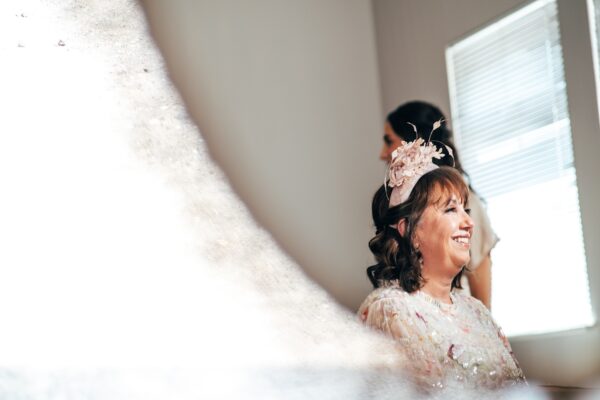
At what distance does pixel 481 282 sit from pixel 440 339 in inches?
13.3

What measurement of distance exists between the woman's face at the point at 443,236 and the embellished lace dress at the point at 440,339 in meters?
0.04

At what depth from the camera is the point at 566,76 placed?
1.87 metres

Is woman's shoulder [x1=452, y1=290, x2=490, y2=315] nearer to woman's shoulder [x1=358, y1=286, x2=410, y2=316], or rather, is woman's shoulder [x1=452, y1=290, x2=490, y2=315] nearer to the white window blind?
woman's shoulder [x1=358, y1=286, x2=410, y2=316]

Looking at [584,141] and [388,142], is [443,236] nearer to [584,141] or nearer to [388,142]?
[388,142]

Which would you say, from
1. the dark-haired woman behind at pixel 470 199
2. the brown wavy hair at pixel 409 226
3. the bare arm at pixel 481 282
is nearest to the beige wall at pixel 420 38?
the dark-haired woman behind at pixel 470 199

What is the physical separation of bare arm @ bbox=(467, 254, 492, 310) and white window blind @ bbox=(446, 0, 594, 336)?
1.38 ft

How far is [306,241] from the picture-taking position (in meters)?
1.51

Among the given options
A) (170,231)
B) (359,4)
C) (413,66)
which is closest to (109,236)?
(170,231)

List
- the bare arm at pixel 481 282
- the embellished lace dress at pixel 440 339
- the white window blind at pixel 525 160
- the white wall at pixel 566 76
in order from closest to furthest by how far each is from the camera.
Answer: the embellished lace dress at pixel 440 339 < the bare arm at pixel 481 282 < the white wall at pixel 566 76 < the white window blind at pixel 525 160

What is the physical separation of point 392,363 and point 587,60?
0.95 meters

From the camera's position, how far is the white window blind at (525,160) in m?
1.88

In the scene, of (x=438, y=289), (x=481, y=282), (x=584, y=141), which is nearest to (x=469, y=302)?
(x=438, y=289)

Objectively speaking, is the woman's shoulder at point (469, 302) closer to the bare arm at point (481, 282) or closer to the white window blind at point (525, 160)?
the bare arm at point (481, 282)

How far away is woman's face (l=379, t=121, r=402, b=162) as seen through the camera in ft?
4.80
